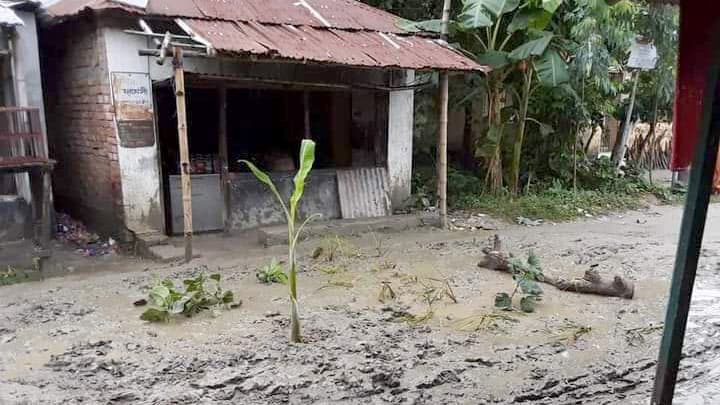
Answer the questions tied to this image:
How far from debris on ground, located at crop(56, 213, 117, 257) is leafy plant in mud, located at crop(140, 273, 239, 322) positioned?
266cm

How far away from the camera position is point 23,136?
622 centimetres

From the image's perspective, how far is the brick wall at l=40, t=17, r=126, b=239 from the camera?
7.05 m

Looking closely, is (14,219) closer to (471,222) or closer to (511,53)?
(471,222)

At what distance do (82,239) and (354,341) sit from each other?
16.6 feet

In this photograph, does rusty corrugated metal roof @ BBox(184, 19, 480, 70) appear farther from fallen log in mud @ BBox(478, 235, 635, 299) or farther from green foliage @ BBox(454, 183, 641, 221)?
fallen log in mud @ BBox(478, 235, 635, 299)

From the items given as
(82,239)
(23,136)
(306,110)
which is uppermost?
(306,110)

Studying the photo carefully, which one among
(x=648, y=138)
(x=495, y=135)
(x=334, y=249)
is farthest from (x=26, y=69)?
(x=648, y=138)

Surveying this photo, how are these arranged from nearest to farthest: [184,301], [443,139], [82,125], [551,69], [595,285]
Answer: [184,301], [595,285], [82,125], [443,139], [551,69]

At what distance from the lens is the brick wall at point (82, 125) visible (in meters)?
7.05

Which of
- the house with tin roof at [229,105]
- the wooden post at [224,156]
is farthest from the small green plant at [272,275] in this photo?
the wooden post at [224,156]

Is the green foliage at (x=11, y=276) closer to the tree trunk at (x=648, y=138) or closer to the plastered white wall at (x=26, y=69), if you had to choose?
the plastered white wall at (x=26, y=69)

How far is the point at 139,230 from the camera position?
23.4ft

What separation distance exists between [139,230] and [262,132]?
315cm

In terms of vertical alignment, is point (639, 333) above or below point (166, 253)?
below
